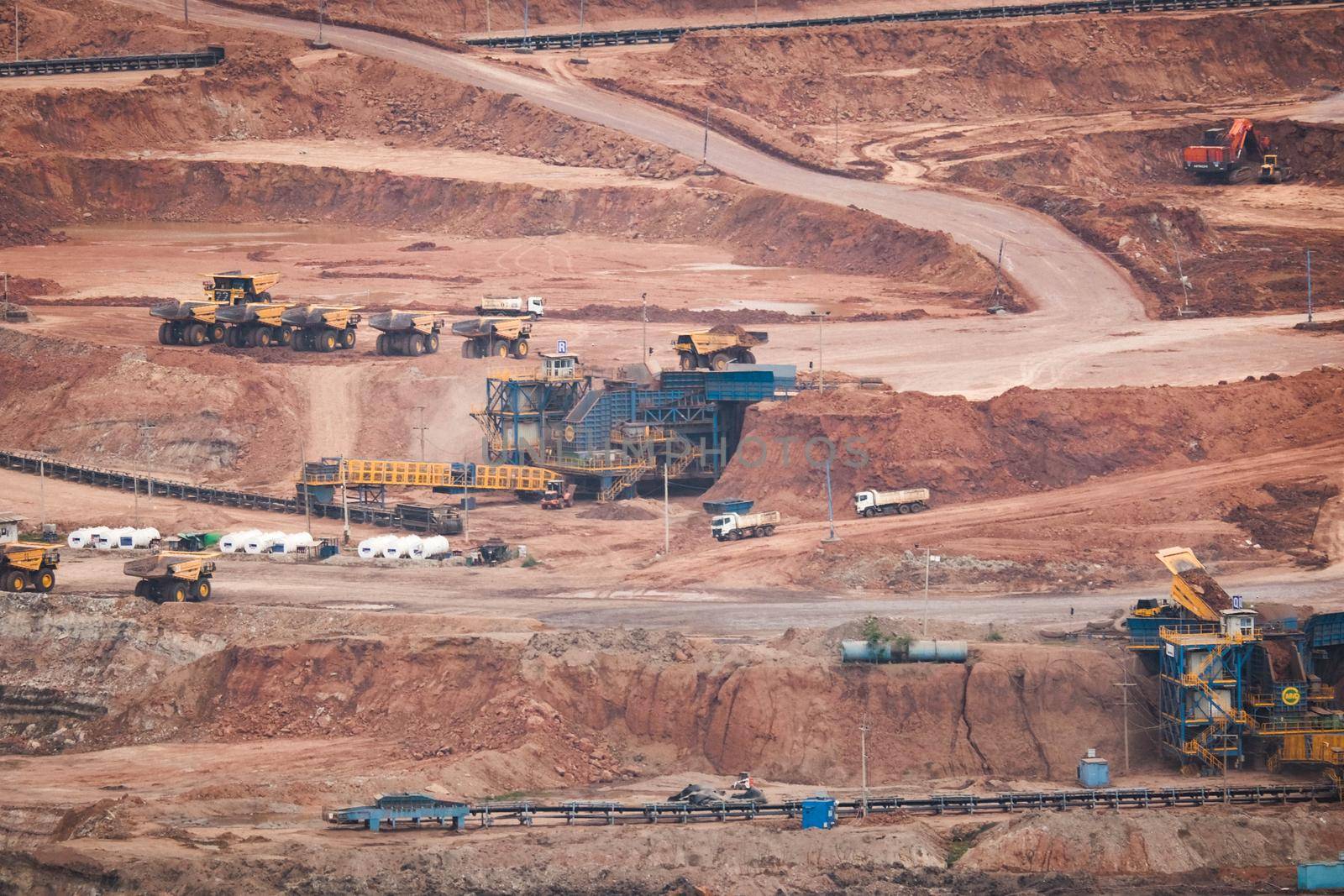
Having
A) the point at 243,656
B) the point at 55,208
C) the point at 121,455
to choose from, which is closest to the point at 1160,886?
the point at 243,656

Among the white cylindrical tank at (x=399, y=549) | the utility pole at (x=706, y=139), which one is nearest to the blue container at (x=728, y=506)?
the white cylindrical tank at (x=399, y=549)

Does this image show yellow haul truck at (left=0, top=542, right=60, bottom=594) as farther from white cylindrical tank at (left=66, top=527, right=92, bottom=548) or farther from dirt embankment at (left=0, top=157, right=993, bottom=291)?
dirt embankment at (left=0, top=157, right=993, bottom=291)

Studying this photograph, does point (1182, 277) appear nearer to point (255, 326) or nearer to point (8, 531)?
point (255, 326)

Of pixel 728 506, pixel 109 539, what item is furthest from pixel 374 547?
pixel 728 506

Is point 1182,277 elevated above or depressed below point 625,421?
above

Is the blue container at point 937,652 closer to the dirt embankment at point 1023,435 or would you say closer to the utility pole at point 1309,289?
the dirt embankment at point 1023,435

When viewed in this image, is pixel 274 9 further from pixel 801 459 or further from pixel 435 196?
pixel 801 459

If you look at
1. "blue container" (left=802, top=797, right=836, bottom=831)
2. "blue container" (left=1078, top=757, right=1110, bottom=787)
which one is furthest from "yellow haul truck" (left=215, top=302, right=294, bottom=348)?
"blue container" (left=802, top=797, right=836, bottom=831)

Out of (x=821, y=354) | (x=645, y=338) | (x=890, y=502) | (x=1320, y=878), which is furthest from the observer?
(x=645, y=338)

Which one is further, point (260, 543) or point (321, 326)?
point (321, 326)
